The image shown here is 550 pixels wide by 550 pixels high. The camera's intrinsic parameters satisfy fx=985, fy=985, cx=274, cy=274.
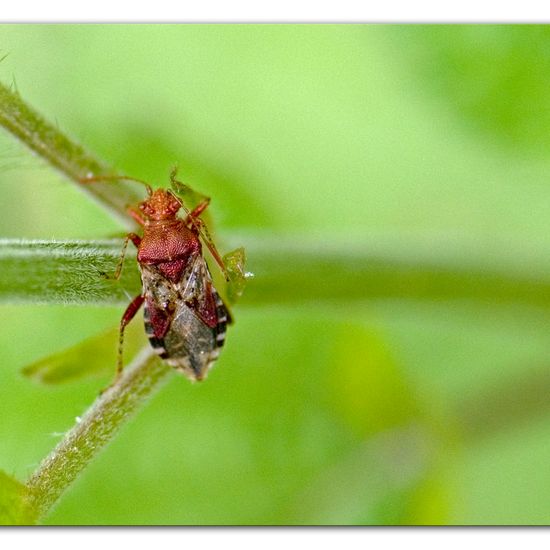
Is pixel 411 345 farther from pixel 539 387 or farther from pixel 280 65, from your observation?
pixel 280 65

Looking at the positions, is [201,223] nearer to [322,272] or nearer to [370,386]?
[322,272]

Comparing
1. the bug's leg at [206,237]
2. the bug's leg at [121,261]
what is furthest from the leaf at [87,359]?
the bug's leg at [206,237]

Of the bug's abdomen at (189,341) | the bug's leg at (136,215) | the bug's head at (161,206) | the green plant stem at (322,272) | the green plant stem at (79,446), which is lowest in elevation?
the green plant stem at (79,446)

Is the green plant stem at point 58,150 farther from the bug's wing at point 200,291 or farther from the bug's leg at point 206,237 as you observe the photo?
the bug's wing at point 200,291

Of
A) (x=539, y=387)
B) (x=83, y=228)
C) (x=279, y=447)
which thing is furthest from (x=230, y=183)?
(x=539, y=387)

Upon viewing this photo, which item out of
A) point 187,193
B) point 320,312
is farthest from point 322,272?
point 187,193

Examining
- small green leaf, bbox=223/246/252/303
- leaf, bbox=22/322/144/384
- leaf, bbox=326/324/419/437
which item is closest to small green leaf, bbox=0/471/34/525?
leaf, bbox=22/322/144/384

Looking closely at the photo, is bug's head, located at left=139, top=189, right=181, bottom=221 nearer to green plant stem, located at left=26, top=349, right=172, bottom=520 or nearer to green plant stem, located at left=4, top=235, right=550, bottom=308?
green plant stem, located at left=4, top=235, right=550, bottom=308
